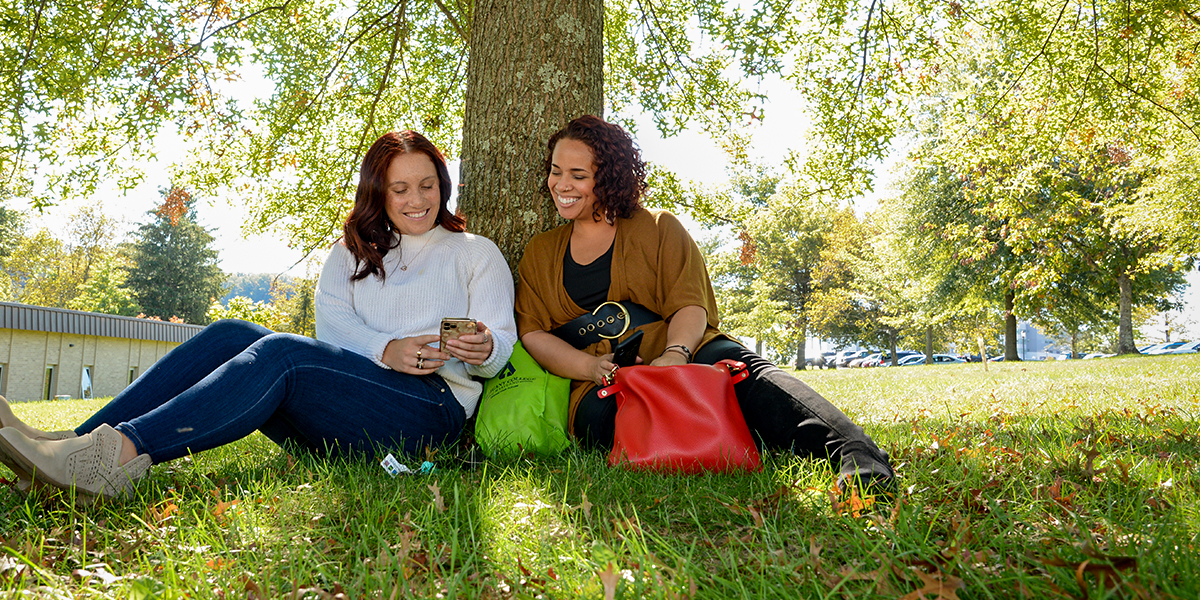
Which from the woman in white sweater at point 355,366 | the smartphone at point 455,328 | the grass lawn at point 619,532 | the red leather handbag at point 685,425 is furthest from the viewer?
the smartphone at point 455,328

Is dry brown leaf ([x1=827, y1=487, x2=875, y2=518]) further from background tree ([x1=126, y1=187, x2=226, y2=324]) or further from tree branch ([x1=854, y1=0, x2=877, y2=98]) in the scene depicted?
background tree ([x1=126, y1=187, x2=226, y2=324])

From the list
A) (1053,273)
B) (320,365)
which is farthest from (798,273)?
(320,365)

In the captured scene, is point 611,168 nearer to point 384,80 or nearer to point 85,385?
point 384,80

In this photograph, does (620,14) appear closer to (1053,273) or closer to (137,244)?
(1053,273)

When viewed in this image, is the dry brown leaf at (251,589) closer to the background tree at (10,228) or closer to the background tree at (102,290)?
the background tree at (102,290)

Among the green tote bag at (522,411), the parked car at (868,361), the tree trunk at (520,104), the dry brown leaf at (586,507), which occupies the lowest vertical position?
the parked car at (868,361)

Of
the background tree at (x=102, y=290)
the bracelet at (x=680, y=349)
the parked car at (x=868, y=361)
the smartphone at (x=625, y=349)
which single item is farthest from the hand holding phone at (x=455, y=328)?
the parked car at (x=868, y=361)

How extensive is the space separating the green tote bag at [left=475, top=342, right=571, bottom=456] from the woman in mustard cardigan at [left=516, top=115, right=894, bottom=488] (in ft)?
0.30

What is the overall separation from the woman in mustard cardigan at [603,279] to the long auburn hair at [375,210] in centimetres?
72

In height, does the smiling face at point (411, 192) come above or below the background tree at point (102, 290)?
below

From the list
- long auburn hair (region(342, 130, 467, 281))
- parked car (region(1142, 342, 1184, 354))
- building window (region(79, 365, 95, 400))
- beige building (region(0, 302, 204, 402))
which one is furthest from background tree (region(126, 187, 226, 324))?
parked car (region(1142, 342, 1184, 354))

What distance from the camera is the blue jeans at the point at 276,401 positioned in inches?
102

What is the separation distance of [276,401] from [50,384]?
1156 inches

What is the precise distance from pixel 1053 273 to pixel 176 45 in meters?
21.0
